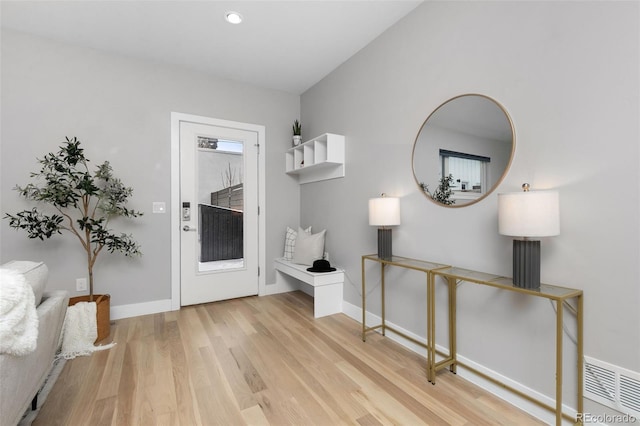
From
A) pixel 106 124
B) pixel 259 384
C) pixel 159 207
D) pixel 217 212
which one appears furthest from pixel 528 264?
pixel 106 124

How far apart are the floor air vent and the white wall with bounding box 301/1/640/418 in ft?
0.13

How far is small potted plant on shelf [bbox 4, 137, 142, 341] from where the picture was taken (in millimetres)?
2432

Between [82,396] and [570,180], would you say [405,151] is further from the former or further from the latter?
[82,396]

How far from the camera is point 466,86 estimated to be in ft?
6.40

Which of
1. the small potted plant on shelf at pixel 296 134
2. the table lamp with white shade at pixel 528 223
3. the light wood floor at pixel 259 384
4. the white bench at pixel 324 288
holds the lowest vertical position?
the light wood floor at pixel 259 384

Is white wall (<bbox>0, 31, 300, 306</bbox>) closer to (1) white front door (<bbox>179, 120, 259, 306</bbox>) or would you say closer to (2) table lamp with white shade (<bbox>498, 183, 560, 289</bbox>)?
(1) white front door (<bbox>179, 120, 259, 306</bbox>)

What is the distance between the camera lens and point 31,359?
4.23 feet

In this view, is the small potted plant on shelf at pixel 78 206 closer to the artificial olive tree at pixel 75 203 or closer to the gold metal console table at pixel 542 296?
the artificial olive tree at pixel 75 203

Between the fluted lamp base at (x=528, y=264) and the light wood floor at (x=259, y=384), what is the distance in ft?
2.41

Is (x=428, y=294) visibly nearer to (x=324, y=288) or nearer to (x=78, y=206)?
(x=324, y=288)

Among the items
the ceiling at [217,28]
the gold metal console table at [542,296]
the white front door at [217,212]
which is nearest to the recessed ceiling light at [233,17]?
the ceiling at [217,28]

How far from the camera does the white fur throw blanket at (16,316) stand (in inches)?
40.3

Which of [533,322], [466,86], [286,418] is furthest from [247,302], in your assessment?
[466,86]

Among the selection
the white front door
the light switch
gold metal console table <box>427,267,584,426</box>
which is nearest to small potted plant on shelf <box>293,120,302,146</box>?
the white front door
